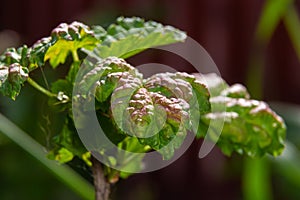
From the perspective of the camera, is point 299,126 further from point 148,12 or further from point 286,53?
point 286,53

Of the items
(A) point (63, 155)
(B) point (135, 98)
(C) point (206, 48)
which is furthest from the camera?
(C) point (206, 48)

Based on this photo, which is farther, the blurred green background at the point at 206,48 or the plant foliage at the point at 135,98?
the blurred green background at the point at 206,48

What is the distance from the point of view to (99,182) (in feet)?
2.14

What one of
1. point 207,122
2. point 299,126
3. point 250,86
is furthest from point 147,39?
point 250,86

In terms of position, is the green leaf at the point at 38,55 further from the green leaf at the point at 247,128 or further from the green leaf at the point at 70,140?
the green leaf at the point at 247,128

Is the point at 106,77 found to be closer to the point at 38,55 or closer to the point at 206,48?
the point at 38,55

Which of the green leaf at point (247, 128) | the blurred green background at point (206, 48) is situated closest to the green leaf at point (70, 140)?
the green leaf at point (247, 128)

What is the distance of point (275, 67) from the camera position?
2971mm

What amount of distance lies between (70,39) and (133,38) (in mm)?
84

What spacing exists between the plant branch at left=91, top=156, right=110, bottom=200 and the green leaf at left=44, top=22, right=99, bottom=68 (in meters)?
0.10

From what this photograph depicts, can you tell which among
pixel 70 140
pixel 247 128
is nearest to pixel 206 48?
pixel 247 128

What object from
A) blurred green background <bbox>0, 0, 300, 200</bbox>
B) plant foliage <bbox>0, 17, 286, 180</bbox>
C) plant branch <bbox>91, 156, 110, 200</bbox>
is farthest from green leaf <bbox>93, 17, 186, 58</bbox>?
blurred green background <bbox>0, 0, 300, 200</bbox>

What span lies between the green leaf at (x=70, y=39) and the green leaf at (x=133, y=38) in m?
0.02

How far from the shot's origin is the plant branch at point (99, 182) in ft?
2.12
